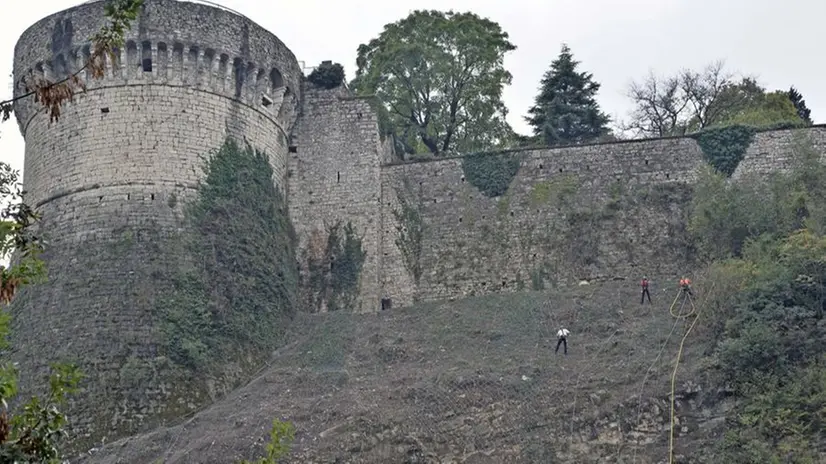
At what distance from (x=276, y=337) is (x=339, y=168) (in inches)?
216

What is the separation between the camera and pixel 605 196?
31.7 metres

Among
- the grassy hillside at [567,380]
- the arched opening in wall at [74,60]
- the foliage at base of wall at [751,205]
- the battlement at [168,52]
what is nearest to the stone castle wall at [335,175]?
the battlement at [168,52]

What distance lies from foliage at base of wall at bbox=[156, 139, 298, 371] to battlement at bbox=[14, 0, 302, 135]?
5.18 feet

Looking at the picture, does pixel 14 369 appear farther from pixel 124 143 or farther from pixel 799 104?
pixel 799 104

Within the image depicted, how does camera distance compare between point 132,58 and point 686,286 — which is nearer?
point 686,286

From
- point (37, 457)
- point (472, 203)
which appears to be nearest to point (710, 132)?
point (472, 203)

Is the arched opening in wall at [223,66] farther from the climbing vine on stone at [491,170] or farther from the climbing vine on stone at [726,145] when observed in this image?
the climbing vine on stone at [726,145]

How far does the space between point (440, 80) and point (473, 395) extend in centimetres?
1627

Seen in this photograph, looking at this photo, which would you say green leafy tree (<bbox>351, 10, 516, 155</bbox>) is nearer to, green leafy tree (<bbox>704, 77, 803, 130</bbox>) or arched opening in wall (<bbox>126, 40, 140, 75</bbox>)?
green leafy tree (<bbox>704, 77, 803, 130</bbox>)

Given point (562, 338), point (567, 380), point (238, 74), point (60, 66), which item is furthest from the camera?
point (238, 74)

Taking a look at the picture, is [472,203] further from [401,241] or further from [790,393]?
[790,393]

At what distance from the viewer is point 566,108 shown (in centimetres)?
4047

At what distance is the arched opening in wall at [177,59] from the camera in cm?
2998

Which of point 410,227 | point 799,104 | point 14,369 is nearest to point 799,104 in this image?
point 799,104
